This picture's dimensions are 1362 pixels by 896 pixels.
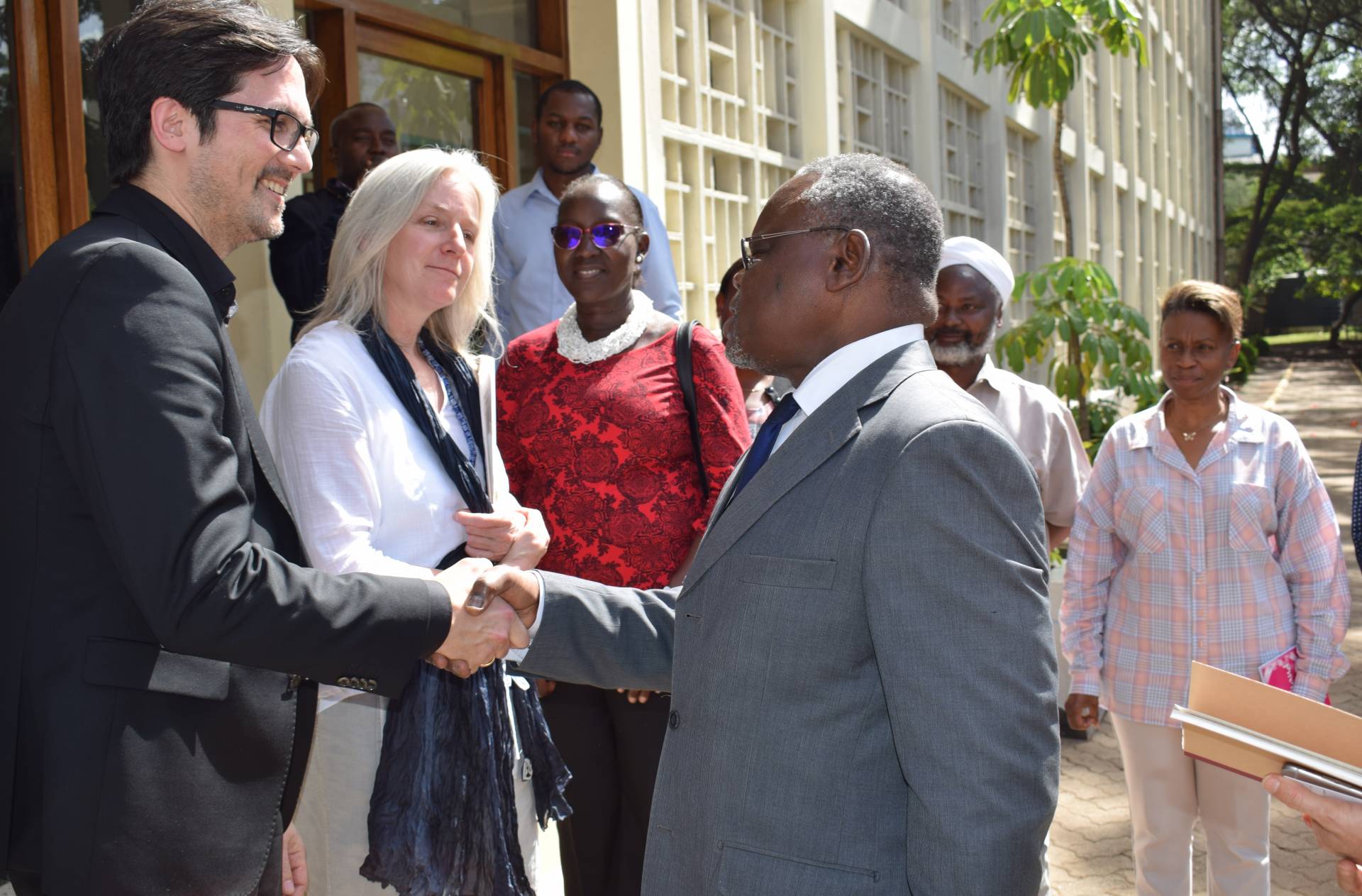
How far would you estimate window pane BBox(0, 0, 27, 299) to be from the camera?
394 centimetres

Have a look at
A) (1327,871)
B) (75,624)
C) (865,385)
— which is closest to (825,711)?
(865,385)

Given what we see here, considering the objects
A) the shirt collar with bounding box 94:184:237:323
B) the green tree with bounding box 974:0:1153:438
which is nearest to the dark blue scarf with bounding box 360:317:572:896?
the shirt collar with bounding box 94:184:237:323

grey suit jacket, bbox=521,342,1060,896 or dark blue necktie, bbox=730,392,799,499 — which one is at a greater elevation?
dark blue necktie, bbox=730,392,799,499

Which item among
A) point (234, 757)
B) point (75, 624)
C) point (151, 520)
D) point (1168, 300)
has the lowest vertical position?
point (234, 757)

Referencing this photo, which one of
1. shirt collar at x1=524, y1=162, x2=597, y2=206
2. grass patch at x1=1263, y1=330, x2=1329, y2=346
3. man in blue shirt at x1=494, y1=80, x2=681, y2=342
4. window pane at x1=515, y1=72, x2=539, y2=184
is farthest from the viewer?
grass patch at x1=1263, y1=330, x2=1329, y2=346

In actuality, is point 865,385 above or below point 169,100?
below

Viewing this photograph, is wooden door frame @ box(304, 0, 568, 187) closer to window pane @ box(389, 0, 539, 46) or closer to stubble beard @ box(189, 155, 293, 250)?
window pane @ box(389, 0, 539, 46)

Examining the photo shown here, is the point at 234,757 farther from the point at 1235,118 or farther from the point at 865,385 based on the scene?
the point at 1235,118

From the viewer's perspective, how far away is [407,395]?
2822 millimetres

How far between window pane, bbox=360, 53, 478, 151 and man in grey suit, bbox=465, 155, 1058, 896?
3751 millimetres

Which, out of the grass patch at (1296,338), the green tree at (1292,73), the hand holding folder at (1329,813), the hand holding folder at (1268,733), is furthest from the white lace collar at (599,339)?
the grass patch at (1296,338)

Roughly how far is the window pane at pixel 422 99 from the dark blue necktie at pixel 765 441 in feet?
12.1

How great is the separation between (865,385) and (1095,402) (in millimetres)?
7510

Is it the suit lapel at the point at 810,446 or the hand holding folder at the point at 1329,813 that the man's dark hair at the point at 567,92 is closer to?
the suit lapel at the point at 810,446
